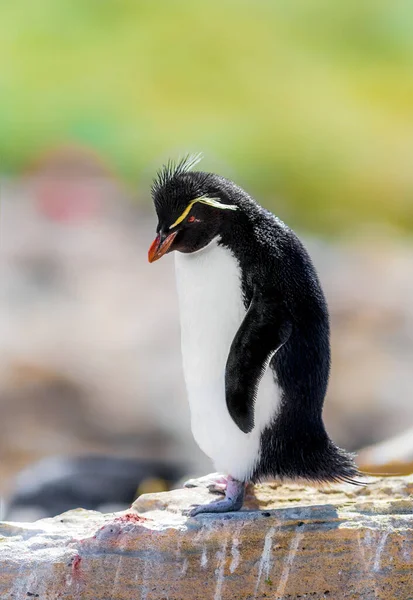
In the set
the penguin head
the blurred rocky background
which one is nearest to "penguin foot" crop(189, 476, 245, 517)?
the penguin head

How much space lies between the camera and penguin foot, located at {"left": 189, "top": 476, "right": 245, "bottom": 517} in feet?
6.31

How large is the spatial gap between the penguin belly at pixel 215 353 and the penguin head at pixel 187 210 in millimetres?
43

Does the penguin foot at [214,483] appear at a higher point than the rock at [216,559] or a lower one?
higher

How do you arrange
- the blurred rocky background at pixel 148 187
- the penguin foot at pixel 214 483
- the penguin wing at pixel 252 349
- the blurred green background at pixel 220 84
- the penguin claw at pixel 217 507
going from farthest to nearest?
the blurred green background at pixel 220 84, the blurred rocky background at pixel 148 187, the penguin foot at pixel 214 483, the penguin claw at pixel 217 507, the penguin wing at pixel 252 349

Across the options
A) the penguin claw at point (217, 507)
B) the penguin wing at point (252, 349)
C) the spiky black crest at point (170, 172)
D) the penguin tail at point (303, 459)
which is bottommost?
the penguin claw at point (217, 507)

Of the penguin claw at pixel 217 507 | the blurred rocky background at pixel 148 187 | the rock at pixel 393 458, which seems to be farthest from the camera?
the blurred rocky background at pixel 148 187

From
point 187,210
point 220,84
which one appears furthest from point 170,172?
point 220,84

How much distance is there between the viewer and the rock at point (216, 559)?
1.80m

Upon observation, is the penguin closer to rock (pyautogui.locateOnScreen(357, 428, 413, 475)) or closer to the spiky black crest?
the spiky black crest

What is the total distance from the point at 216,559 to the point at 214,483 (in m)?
0.31

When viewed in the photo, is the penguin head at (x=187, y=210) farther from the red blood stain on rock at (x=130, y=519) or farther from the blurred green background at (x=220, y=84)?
Answer: the blurred green background at (x=220, y=84)

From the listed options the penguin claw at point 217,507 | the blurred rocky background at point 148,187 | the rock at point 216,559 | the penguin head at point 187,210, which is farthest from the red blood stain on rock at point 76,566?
the blurred rocky background at point 148,187

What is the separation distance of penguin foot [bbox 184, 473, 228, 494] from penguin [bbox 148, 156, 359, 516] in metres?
0.14

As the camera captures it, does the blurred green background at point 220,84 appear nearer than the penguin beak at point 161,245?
No
